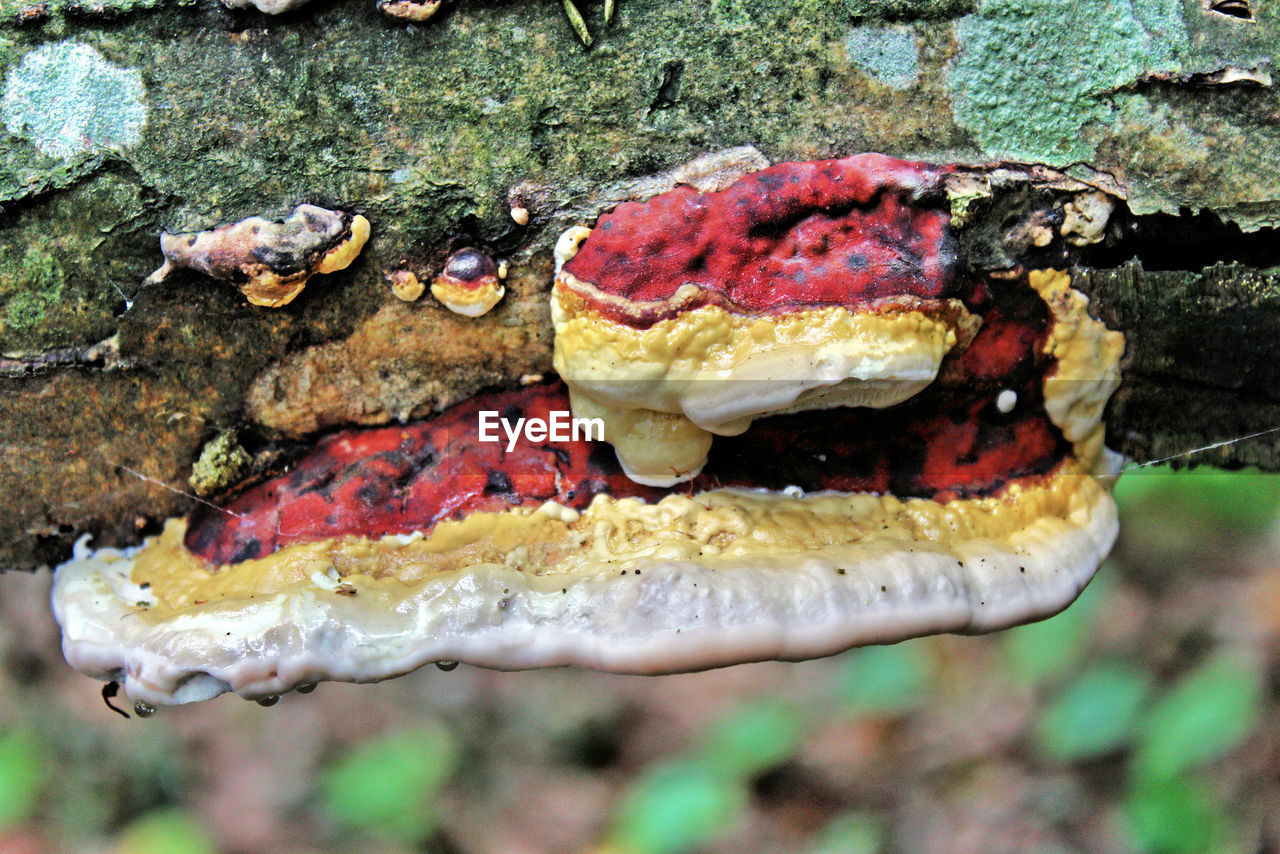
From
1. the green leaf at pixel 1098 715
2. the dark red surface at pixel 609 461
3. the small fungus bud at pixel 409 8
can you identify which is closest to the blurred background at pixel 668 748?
the green leaf at pixel 1098 715

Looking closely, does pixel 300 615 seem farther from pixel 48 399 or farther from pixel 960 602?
pixel 960 602

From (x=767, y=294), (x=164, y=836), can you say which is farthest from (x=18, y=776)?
(x=767, y=294)

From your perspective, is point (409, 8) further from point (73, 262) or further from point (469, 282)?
point (73, 262)

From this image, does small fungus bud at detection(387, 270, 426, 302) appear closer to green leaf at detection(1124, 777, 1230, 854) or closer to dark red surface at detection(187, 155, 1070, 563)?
dark red surface at detection(187, 155, 1070, 563)

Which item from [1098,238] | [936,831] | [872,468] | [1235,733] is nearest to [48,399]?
[872,468]

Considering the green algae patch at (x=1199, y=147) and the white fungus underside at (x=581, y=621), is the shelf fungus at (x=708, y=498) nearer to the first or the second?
the white fungus underside at (x=581, y=621)
